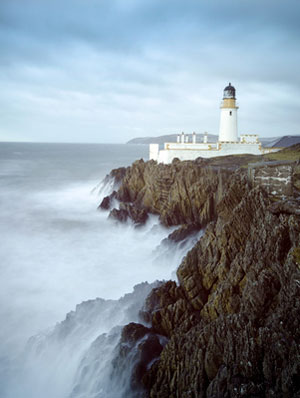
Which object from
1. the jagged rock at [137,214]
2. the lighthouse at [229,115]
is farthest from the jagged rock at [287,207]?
the lighthouse at [229,115]

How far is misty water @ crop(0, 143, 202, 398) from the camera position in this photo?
30.6 feet

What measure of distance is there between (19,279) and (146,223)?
30.3 ft

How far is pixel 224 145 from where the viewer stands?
25.6m

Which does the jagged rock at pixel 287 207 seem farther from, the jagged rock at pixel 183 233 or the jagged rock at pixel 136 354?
the jagged rock at pixel 183 233

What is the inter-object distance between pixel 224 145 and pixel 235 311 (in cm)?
1980

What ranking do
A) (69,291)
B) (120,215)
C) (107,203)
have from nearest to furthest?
(69,291) → (120,215) → (107,203)

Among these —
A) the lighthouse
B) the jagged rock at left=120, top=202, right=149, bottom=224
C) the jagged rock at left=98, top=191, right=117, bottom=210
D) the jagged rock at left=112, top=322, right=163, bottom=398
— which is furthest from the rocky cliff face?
the lighthouse

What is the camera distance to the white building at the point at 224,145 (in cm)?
2520

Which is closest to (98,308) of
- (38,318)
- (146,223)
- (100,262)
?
(38,318)

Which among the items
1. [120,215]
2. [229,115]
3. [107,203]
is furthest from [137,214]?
[229,115]

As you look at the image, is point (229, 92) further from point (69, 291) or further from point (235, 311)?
point (235, 311)

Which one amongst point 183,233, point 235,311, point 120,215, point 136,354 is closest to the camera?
point 235,311

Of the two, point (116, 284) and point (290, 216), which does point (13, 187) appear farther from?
point (290, 216)

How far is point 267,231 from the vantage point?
8.44 meters
